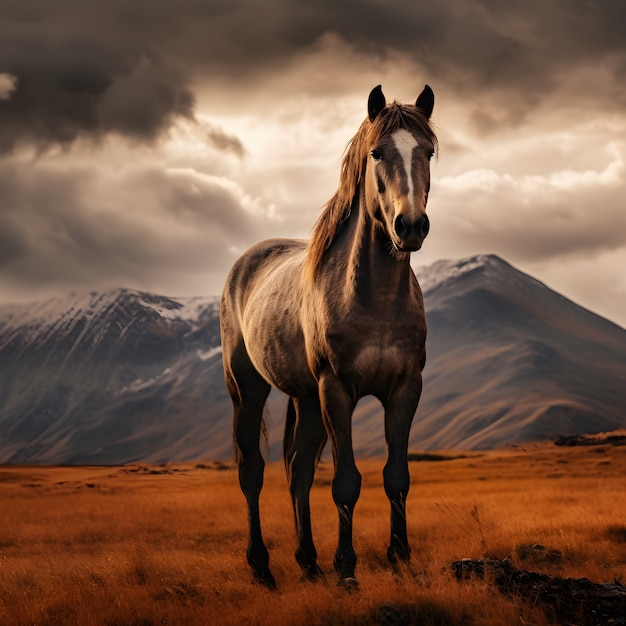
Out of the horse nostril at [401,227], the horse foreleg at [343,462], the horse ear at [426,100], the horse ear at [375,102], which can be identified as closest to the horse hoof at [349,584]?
the horse foreleg at [343,462]

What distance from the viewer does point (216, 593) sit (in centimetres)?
835

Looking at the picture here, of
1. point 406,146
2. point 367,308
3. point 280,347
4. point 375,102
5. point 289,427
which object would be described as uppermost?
point 375,102

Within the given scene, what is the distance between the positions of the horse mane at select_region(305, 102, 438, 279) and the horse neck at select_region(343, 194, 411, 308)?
0.53 metres

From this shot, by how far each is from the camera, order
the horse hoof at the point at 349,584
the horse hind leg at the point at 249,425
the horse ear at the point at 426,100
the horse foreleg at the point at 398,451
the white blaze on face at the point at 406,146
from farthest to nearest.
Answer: the horse hind leg at the point at 249,425 → the horse ear at the point at 426,100 → the horse foreleg at the point at 398,451 → the horse hoof at the point at 349,584 → the white blaze on face at the point at 406,146

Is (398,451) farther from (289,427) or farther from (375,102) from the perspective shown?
(375,102)

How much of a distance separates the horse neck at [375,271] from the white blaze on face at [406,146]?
0.82 m

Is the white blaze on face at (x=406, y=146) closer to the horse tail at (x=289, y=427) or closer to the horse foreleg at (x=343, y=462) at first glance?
the horse foreleg at (x=343, y=462)

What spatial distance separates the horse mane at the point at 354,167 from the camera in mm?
7367

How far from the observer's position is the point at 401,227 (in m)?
6.61

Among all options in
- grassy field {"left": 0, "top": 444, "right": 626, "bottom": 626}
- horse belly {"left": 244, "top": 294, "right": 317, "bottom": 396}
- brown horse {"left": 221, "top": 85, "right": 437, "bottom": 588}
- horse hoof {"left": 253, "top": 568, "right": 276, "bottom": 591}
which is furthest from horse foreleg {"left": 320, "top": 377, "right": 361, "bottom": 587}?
horse hoof {"left": 253, "top": 568, "right": 276, "bottom": 591}

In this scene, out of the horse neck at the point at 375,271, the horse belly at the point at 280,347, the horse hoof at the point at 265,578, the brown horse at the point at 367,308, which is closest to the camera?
the brown horse at the point at 367,308

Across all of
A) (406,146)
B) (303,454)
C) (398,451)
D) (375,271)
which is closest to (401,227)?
(406,146)

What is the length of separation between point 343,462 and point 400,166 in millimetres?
3005

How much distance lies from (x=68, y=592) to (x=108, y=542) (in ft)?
27.0
